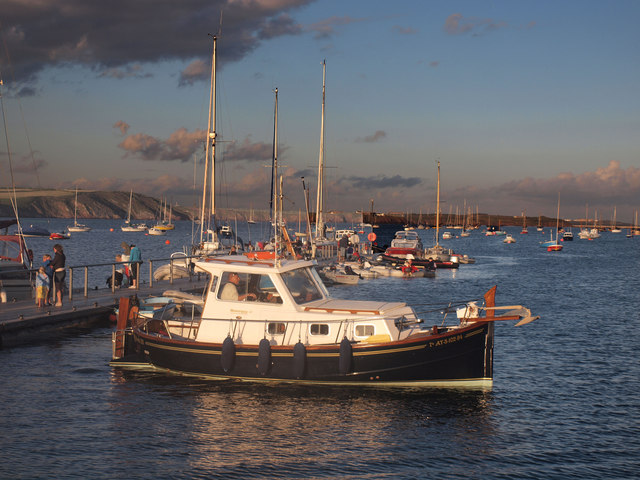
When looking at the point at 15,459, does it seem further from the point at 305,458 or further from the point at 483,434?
the point at 483,434

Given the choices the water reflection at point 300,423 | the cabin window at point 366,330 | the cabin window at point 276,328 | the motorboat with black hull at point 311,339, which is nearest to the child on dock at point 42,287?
the water reflection at point 300,423

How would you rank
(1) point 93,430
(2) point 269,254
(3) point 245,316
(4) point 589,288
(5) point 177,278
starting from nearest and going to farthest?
(1) point 93,430, (3) point 245,316, (2) point 269,254, (5) point 177,278, (4) point 589,288

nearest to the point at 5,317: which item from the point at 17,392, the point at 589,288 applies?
the point at 17,392

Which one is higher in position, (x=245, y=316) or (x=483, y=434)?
(x=245, y=316)

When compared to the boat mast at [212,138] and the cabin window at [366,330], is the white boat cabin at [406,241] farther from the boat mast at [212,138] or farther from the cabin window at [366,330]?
the cabin window at [366,330]

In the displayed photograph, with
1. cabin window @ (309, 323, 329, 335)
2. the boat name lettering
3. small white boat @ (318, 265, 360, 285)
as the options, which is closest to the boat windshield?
cabin window @ (309, 323, 329, 335)

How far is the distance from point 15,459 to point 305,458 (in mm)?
5749

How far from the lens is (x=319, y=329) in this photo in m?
17.9

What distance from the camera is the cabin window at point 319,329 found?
17.9 m

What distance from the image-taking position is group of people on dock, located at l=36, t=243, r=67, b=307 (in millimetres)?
25797

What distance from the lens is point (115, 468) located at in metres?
13.0

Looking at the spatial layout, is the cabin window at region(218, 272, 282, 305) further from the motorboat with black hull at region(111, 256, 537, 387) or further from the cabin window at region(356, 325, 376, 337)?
the cabin window at region(356, 325, 376, 337)

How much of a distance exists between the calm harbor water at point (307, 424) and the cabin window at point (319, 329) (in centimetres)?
165

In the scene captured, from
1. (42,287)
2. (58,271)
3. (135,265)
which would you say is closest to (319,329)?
(42,287)
